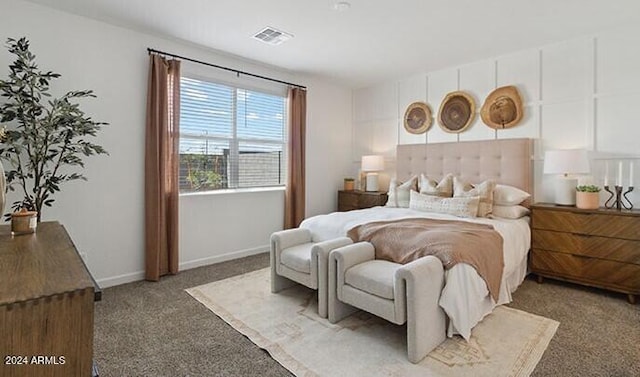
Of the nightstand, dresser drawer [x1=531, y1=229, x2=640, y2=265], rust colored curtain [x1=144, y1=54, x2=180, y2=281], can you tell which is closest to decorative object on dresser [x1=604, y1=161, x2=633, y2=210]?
dresser drawer [x1=531, y1=229, x2=640, y2=265]

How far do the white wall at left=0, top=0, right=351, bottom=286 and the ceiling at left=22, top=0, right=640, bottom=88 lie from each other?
18 cm

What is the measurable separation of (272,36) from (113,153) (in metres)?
2.06

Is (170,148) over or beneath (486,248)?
over

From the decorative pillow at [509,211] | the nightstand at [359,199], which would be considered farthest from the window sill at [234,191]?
the decorative pillow at [509,211]

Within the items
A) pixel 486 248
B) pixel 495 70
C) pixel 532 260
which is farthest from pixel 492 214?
pixel 495 70

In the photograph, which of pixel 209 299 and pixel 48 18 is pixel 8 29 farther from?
pixel 209 299

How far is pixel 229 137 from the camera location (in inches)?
168

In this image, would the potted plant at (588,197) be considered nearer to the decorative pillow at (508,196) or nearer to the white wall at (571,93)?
the white wall at (571,93)

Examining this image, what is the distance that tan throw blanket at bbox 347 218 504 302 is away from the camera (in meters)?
2.32

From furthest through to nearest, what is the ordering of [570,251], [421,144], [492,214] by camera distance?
[421,144] < [492,214] < [570,251]

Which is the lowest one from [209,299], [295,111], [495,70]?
[209,299]

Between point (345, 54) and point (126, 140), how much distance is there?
8.89 feet

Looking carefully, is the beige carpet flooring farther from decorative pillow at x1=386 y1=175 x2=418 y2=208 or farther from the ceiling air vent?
the ceiling air vent

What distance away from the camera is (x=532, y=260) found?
341 cm
